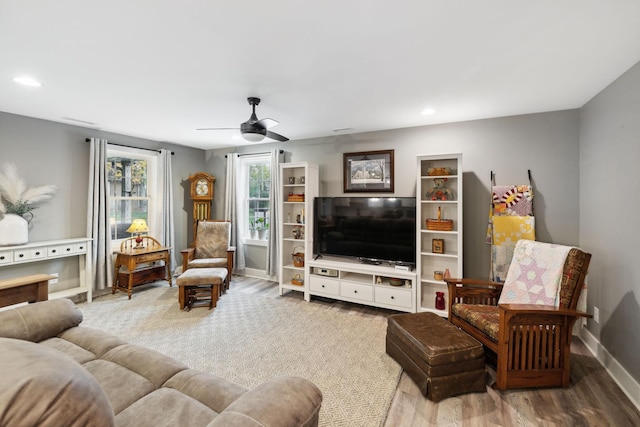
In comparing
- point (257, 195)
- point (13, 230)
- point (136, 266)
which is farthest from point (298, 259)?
point (13, 230)

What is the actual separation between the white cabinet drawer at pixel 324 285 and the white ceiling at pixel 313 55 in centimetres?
218

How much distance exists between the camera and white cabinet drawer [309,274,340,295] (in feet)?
12.9

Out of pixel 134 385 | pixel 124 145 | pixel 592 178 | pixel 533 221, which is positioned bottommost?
pixel 134 385

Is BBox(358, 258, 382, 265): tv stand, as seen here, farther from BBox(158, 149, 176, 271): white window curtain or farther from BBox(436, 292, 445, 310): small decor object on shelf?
BBox(158, 149, 176, 271): white window curtain

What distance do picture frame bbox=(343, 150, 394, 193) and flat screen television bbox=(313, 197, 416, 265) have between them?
330 mm

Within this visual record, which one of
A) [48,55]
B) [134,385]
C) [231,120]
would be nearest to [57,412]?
[134,385]

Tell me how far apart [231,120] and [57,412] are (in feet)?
11.4

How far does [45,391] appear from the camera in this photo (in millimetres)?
659

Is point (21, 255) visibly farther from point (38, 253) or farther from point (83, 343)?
point (83, 343)

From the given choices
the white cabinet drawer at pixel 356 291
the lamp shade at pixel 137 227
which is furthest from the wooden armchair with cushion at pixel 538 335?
the lamp shade at pixel 137 227

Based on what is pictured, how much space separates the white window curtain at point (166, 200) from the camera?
4.92 m

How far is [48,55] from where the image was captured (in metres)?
2.11

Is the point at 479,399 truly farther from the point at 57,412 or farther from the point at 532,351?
the point at 57,412

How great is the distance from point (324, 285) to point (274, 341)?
4.06 ft
